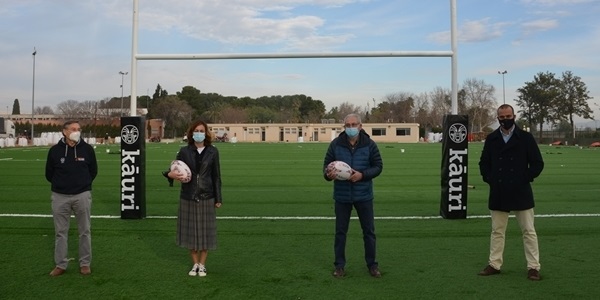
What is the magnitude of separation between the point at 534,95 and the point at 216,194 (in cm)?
9010

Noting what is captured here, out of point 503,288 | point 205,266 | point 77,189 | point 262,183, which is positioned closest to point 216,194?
point 205,266

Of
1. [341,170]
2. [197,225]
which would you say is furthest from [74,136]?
[341,170]

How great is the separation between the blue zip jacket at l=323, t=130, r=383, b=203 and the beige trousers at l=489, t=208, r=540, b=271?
147 cm

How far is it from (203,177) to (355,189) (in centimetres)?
168

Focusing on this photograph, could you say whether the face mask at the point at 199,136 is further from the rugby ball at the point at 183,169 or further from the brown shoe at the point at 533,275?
the brown shoe at the point at 533,275

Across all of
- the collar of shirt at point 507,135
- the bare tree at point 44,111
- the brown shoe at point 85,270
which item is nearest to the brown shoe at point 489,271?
the collar of shirt at point 507,135

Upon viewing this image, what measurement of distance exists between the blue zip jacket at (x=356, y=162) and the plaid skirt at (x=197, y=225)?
4.46 feet

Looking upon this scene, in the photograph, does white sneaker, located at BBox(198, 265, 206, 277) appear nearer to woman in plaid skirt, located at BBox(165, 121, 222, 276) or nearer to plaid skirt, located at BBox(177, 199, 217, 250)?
woman in plaid skirt, located at BBox(165, 121, 222, 276)

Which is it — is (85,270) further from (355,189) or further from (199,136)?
(355,189)

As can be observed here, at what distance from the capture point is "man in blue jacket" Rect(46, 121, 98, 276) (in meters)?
6.09

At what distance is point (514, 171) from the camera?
605 centimetres

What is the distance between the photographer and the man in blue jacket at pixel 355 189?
6.08 meters

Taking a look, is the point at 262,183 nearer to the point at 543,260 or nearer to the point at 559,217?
the point at 559,217

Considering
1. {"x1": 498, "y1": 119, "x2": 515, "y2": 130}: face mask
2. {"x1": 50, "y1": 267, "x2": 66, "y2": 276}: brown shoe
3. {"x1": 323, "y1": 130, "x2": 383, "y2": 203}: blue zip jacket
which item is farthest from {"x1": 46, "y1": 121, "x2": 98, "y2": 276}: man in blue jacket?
{"x1": 498, "y1": 119, "x2": 515, "y2": 130}: face mask
